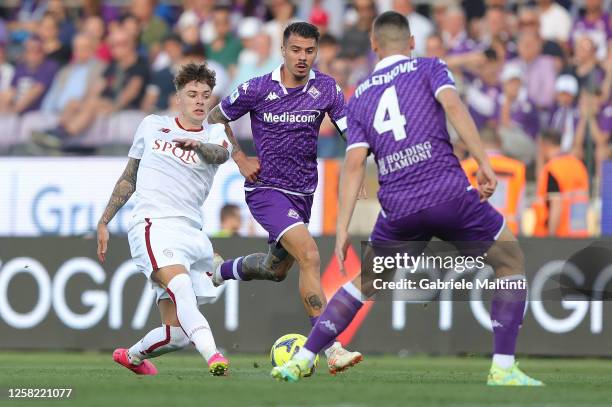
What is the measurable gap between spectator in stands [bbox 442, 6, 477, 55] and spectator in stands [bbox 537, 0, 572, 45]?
1.02 metres

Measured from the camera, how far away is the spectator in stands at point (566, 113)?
16.3m

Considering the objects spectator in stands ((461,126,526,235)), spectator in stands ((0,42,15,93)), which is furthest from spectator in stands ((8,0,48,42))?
spectator in stands ((461,126,526,235))

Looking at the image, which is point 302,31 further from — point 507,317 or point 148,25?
point 148,25

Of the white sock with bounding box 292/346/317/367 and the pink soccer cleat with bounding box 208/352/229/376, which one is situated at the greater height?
the white sock with bounding box 292/346/317/367

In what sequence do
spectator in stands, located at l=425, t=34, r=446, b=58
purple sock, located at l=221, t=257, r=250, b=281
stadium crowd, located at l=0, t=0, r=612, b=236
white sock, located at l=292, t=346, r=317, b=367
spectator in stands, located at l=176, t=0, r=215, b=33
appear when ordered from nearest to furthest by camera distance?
white sock, located at l=292, t=346, r=317, b=367
purple sock, located at l=221, t=257, r=250, b=281
stadium crowd, located at l=0, t=0, r=612, b=236
spectator in stands, located at l=425, t=34, r=446, b=58
spectator in stands, located at l=176, t=0, r=215, b=33

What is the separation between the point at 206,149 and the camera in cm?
989

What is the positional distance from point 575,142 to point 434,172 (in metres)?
7.92

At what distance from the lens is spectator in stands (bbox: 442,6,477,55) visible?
59.2ft

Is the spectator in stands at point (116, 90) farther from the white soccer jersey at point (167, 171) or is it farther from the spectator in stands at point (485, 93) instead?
the white soccer jersey at point (167, 171)

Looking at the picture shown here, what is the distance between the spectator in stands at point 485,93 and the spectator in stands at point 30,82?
6.24 metres

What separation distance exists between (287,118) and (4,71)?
10.4 m

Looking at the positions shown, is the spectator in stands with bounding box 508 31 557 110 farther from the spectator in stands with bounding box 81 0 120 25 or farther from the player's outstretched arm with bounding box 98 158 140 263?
the player's outstretched arm with bounding box 98 158 140 263

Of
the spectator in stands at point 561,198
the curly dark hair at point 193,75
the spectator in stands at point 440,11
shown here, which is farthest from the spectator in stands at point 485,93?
the curly dark hair at point 193,75

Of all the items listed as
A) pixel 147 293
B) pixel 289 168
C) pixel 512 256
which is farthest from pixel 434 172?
pixel 147 293
